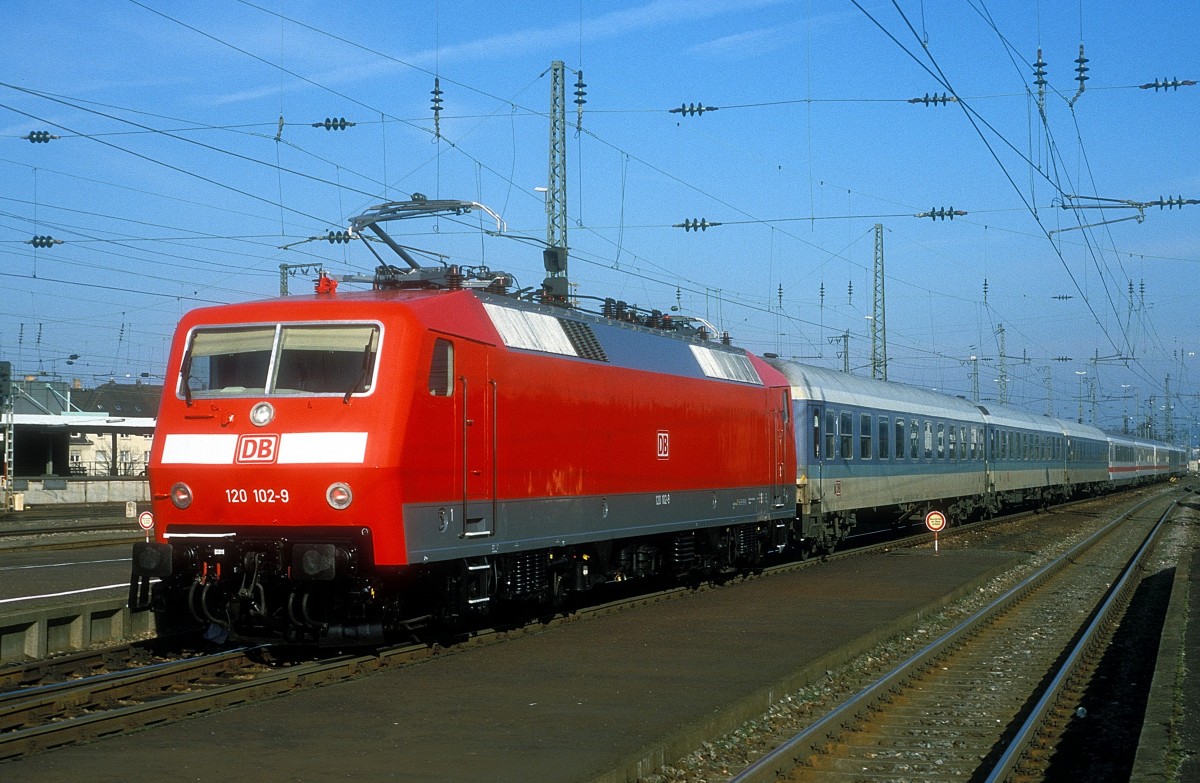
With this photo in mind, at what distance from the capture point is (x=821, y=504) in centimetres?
2597

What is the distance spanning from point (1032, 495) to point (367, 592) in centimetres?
4415

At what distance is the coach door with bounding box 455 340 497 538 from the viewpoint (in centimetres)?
1311

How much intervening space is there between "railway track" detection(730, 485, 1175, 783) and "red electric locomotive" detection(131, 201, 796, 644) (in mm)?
4163

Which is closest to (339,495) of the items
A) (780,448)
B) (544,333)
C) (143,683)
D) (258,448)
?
(258,448)

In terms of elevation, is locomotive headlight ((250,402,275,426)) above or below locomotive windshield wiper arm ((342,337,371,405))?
below

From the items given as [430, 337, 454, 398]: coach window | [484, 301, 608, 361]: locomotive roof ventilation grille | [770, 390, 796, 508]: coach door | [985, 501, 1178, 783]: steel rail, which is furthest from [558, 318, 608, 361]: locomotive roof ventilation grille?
[770, 390, 796, 508]: coach door

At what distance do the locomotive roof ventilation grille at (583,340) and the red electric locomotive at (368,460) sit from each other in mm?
78

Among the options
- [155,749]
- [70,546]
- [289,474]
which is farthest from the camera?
[70,546]

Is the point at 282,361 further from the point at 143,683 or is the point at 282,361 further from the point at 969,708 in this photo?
the point at 969,708

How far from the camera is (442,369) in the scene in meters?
12.8

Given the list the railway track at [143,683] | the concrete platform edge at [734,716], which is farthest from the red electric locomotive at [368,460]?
the concrete platform edge at [734,716]

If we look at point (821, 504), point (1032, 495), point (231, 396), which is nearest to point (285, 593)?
point (231, 396)

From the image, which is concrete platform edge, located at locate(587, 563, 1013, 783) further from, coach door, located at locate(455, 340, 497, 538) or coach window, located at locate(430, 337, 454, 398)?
coach window, located at locate(430, 337, 454, 398)

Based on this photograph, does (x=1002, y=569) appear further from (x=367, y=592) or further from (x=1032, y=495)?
(x=1032, y=495)
